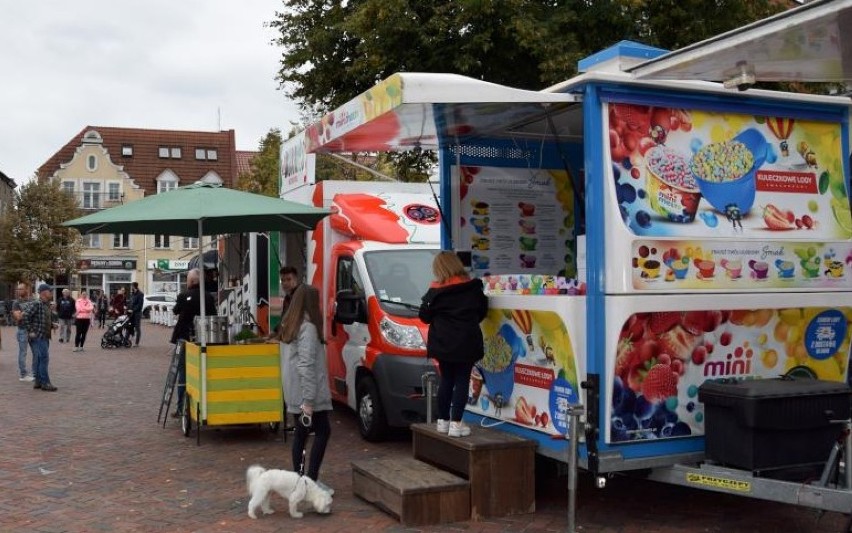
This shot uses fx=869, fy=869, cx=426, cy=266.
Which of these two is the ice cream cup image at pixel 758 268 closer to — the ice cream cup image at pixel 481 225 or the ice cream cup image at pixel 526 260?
the ice cream cup image at pixel 526 260

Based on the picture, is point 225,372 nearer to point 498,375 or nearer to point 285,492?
point 285,492

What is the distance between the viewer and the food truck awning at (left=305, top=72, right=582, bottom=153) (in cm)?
548

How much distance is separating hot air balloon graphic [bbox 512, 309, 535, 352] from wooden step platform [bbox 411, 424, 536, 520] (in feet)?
2.22

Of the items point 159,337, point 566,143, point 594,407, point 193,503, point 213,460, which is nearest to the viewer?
point 594,407

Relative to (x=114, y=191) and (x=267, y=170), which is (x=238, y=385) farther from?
(x=114, y=191)

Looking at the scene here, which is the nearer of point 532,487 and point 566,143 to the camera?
point 532,487

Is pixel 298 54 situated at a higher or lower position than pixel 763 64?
higher

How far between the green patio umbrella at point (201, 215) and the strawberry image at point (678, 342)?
4.18 meters

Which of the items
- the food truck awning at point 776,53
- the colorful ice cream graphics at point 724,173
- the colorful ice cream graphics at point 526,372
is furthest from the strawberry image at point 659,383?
the food truck awning at point 776,53

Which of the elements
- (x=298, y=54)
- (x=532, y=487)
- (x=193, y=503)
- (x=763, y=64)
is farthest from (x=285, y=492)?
(x=298, y=54)

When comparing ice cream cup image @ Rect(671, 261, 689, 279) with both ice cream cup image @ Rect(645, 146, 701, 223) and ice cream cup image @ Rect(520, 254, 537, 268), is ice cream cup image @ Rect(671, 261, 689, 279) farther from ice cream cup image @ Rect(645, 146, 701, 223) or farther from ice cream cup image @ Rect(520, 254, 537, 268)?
ice cream cup image @ Rect(520, 254, 537, 268)

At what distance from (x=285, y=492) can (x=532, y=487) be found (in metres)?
1.75

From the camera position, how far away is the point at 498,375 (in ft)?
21.4

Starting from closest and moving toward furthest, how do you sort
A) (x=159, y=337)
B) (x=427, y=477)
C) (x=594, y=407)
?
(x=594, y=407) → (x=427, y=477) → (x=159, y=337)
